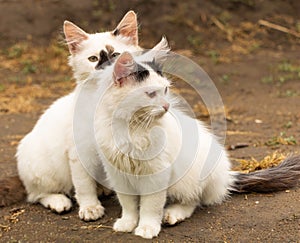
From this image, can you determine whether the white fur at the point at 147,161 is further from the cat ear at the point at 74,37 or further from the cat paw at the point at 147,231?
the cat ear at the point at 74,37

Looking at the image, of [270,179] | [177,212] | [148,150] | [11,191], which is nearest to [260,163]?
[270,179]

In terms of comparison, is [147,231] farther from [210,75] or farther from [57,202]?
[210,75]

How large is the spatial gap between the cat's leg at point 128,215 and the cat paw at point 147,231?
9cm

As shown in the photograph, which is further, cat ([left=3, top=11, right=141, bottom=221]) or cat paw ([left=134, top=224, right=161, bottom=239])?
cat ([left=3, top=11, right=141, bottom=221])

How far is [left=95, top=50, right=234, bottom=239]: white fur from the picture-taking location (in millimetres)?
3270

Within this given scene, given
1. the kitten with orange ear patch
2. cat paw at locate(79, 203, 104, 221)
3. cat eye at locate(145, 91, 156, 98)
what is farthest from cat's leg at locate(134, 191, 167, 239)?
the kitten with orange ear patch

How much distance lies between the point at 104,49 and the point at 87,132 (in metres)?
0.67

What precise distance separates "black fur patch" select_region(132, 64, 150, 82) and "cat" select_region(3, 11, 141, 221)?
0.67m

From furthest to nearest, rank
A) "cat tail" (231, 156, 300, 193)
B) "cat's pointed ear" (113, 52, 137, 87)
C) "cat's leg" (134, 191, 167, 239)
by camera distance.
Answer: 1. "cat tail" (231, 156, 300, 193)
2. "cat's leg" (134, 191, 167, 239)
3. "cat's pointed ear" (113, 52, 137, 87)

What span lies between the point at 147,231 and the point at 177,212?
1.18 ft

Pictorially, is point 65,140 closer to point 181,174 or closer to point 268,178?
point 181,174

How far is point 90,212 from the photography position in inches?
155

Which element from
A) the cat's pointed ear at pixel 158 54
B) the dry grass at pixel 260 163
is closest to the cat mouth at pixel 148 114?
the cat's pointed ear at pixel 158 54

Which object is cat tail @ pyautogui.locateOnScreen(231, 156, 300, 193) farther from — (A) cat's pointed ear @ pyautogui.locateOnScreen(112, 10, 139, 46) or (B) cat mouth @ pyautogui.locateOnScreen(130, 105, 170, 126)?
(A) cat's pointed ear @ pyautogui.locateOnScreen(112, 10, 139, 46)
